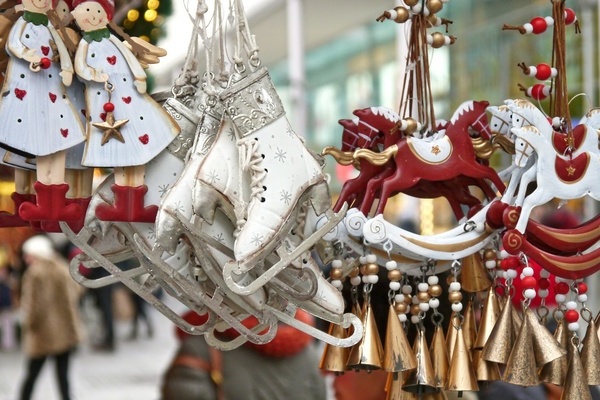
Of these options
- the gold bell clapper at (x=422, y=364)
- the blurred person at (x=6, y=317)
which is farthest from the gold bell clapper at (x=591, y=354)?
the blurred person at (x=6, y=317)

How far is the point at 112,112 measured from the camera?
1266mm

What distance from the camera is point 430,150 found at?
136 centimetres

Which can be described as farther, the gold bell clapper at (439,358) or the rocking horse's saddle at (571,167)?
the gold bell clapper at (439,358)

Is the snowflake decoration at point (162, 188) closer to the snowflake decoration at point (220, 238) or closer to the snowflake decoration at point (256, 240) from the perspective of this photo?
the snowflake decoration at point (220, 238)

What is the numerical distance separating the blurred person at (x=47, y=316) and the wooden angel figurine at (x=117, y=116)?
3.77 m

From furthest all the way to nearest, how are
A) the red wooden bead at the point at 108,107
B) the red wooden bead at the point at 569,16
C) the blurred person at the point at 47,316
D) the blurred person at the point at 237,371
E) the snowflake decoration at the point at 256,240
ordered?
1. the blurred person at the point at 47,316
2. the blurred person at the point at 237,371
3. the red wooden bead at the point at 569,16
4. the red wooden bead at the point at 108,107
5. the snowflake decoration at the point at 256,240

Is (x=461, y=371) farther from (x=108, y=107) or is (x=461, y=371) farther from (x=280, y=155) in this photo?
(x=108, y=107)

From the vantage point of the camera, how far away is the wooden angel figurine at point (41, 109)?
122 cm

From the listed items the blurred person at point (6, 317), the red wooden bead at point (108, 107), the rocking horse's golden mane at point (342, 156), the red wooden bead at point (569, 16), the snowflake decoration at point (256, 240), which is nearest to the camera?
the snowflake decoration at point (256, 240)

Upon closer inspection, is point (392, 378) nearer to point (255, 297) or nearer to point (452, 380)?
point (452, 380)

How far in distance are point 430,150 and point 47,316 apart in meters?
3.94

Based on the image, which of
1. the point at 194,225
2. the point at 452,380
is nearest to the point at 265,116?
the point at 194,225

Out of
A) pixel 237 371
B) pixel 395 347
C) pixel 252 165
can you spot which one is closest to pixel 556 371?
pixel 395 347

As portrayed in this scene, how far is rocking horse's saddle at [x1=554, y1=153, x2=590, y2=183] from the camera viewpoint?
51.3 inches
